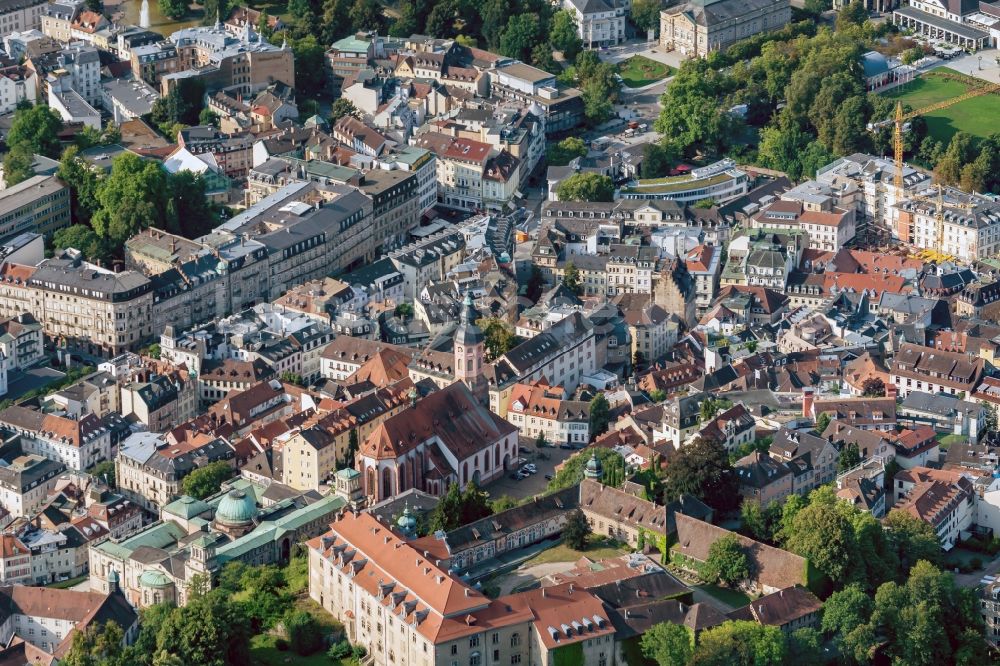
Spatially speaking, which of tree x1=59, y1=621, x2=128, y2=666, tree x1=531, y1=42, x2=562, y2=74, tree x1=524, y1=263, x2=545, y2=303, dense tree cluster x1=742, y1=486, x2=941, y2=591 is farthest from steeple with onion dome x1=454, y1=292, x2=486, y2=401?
tree x1=531, y1=42, x2=562, y2=74

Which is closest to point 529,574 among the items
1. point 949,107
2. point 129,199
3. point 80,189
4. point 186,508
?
point 186,508

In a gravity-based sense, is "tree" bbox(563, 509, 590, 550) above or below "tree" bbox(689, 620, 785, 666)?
below

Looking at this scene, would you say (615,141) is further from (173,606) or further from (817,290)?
(173,606)

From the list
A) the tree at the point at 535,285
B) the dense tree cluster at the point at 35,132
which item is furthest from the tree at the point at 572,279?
the dense tree cluster at the point at 35,132

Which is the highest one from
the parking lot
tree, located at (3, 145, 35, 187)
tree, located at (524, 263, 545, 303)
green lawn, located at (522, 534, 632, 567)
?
tree, located at (3, 145, 35, 187)

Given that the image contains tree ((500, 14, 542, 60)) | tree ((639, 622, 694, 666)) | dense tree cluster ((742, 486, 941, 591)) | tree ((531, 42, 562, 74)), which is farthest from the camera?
tree ((500, 14, 542, 60))

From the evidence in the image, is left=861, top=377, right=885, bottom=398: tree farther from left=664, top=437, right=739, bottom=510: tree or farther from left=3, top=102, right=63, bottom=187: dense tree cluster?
left=3, top=102, right=63, bottom=187: dense tree cluster

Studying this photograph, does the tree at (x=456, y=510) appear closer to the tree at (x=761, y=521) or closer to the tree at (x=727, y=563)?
the tree at (x=727, y=563)
